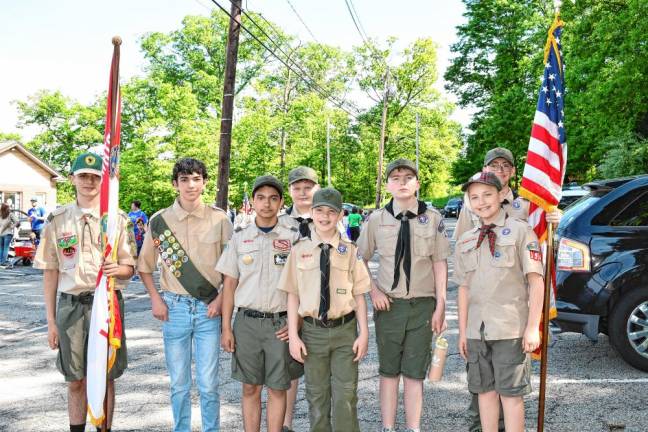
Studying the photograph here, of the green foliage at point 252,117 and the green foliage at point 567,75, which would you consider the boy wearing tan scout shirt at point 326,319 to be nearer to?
the green foliage at point 567,75

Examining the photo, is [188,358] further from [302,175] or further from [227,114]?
[227,114]

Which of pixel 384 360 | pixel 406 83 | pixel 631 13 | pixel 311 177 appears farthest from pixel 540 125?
pixel 406 83

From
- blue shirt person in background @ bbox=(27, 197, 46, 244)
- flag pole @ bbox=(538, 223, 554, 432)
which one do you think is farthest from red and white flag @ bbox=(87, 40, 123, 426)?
blue shirt person in background @ bbox=(27, 197, 46, 244)

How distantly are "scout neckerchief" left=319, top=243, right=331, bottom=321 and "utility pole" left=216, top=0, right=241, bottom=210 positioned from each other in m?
7.94

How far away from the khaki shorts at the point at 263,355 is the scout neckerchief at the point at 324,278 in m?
0.30

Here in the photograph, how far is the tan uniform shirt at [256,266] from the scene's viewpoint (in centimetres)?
371

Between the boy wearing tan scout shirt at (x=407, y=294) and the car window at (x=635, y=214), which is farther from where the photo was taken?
the car window at (x=635, y=214)

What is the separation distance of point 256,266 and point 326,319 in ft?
1.84

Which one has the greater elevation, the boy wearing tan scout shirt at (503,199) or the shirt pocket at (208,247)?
the boy wearing tan scout shirt at (503,199)

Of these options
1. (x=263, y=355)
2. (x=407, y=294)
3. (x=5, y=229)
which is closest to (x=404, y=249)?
(x=407, y=294)

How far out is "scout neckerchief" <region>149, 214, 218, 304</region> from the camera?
379cm

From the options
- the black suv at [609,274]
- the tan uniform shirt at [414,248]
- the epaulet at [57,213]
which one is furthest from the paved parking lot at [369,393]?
the epaulet at [57,213]

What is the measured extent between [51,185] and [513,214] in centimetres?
3794

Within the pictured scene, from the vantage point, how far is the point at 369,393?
16.4 feet
